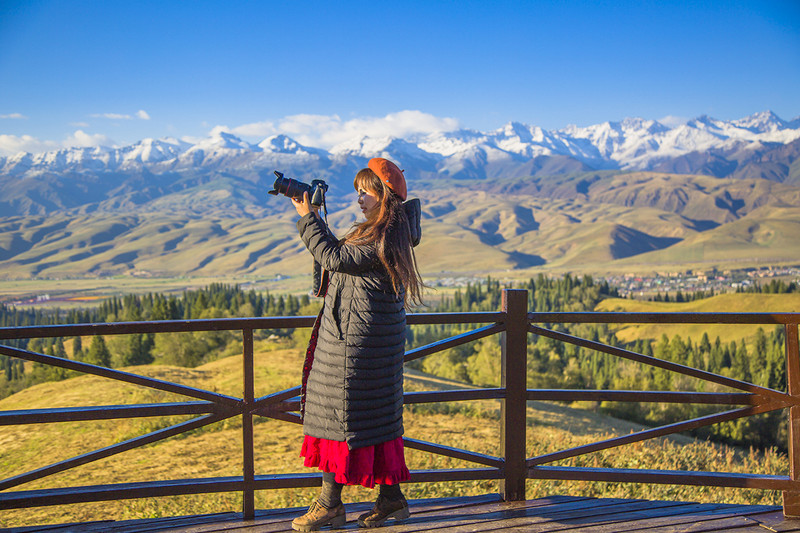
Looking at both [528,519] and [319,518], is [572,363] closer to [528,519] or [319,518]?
[528,519]

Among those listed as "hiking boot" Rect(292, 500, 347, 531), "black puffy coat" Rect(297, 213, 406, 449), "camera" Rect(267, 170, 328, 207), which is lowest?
"hiking boot" Rect(292, 500, 347, 531)

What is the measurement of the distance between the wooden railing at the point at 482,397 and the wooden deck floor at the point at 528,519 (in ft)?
0.52

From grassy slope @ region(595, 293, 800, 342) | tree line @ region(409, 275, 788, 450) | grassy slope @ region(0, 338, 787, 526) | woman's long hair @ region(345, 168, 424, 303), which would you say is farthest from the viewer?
grassy slope @ region(595, 293, 800, 342)

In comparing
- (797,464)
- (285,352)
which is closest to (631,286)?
(285,352)

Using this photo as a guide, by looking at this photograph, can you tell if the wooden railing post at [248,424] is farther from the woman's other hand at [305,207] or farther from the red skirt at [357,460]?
the woman's other hand at [305,207]

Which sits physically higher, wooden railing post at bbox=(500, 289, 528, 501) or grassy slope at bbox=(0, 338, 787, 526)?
wooden railing post at bbox=(500, 289, 528, 501)

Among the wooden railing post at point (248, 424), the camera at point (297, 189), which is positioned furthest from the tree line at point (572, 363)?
the camera at point (297, 189)

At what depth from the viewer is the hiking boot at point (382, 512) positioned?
3.72 metres

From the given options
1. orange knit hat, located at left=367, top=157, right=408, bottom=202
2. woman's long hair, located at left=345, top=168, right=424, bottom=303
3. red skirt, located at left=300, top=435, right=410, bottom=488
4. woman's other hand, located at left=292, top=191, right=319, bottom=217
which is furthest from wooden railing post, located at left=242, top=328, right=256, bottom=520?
orange knit hat, located at left=367, top=157, right=408, bottom=202

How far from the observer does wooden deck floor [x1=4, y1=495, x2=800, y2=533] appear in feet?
12.4

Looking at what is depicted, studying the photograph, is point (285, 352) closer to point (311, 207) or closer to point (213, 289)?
point (311, 207)

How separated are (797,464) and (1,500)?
482cm

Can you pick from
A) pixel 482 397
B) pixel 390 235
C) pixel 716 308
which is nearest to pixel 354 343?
pixel 390 235

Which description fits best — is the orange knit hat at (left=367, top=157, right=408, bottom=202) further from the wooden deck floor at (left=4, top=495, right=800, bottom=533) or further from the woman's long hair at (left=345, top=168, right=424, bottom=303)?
the wooden deck floor at (left=4, top=495, right=800, bottom=533)
